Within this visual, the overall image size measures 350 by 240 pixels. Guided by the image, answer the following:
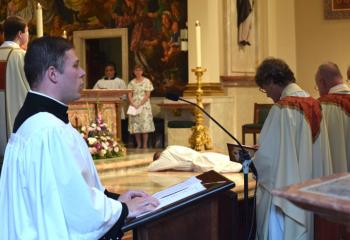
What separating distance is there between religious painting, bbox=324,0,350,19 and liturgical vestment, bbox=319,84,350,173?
7.71 meters

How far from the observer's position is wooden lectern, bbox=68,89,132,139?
21.7 ft

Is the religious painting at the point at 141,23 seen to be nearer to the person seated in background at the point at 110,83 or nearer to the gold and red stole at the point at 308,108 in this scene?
the person seated in background at the point at 110,83

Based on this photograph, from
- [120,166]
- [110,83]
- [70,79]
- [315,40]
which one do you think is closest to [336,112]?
[120,166]

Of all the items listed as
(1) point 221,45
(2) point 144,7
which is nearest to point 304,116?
(1) point 221,45

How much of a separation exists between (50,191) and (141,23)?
31.4ft

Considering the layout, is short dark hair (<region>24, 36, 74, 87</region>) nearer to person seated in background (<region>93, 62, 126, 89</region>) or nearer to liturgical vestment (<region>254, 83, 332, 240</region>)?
liturgical vestment (<region>254, 83, 332, 240</region>)

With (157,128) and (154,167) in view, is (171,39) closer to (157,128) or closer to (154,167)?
(157,128)

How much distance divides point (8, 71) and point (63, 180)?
3.42 m

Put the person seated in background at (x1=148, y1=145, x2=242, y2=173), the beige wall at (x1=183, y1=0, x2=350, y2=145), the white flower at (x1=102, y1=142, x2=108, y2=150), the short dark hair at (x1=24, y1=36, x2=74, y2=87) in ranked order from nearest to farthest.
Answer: the short dark hair at (x1=24, y1=36, x2=74, y2=87), the person seated in background at (x1=148, y1=145, x2=242, y2=173), the white flower at (x1=102, y1=142, x2=108, y2=150), the beige wall at (x1=183, y1=0, x2=350, y2=145)

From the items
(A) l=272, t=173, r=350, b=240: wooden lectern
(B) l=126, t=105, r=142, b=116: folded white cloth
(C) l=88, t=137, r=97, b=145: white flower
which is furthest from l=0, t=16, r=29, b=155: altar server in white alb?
(B) l=126, t=105, r=142, b=116: folded white cloth

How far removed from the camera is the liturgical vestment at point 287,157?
3613 millimetres

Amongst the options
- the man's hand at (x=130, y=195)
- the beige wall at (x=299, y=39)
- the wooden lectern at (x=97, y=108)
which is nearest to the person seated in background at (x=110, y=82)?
the beige wall at (x=299, y=39)

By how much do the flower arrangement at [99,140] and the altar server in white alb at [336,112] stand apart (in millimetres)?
2533

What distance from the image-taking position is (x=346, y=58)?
11.9 metres
